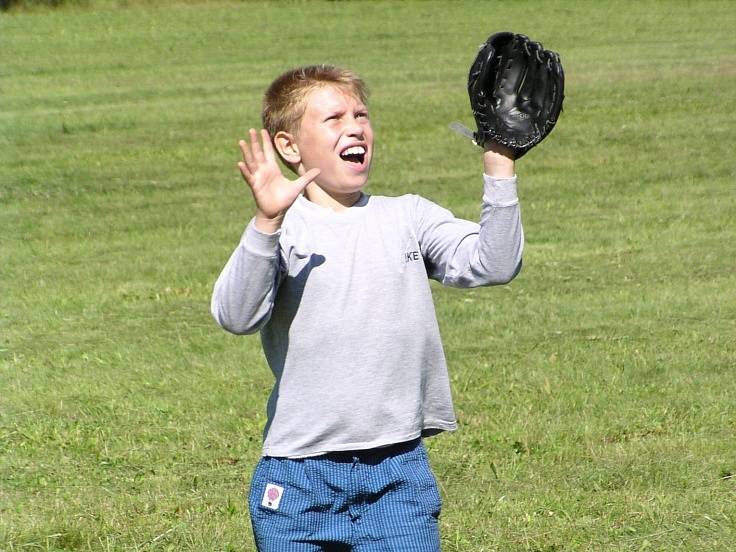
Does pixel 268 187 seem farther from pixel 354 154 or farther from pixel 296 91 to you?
pixel 296 91

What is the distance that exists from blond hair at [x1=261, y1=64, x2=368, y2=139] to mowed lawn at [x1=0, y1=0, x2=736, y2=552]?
2.02 m

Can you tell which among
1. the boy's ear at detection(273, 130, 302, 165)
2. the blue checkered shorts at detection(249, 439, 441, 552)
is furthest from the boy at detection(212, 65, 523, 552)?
the boy's ear at detection(273, 130, 302, 165)

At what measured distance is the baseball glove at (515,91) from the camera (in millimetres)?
3389

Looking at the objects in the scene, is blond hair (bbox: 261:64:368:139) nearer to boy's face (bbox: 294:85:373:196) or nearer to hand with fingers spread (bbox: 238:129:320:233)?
boy's face (bbox: 294:85:373:196)

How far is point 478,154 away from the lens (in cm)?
1486

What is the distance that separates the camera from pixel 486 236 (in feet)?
11.0

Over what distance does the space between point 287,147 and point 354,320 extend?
1.90 feet

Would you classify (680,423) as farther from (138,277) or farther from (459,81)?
(459,81)

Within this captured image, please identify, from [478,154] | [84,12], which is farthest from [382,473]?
[84,12]

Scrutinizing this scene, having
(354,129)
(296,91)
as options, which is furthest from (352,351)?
(296,91)

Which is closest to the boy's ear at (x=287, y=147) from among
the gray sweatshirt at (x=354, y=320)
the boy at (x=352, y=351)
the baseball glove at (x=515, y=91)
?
the boy at (x=352, y=351)

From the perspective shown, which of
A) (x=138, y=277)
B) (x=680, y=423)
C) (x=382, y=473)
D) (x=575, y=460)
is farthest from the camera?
(x=138, y=277)

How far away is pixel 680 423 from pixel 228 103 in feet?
44.2

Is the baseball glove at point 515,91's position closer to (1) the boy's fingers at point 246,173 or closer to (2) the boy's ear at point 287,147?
(2) the boy's ear at point 287,147
